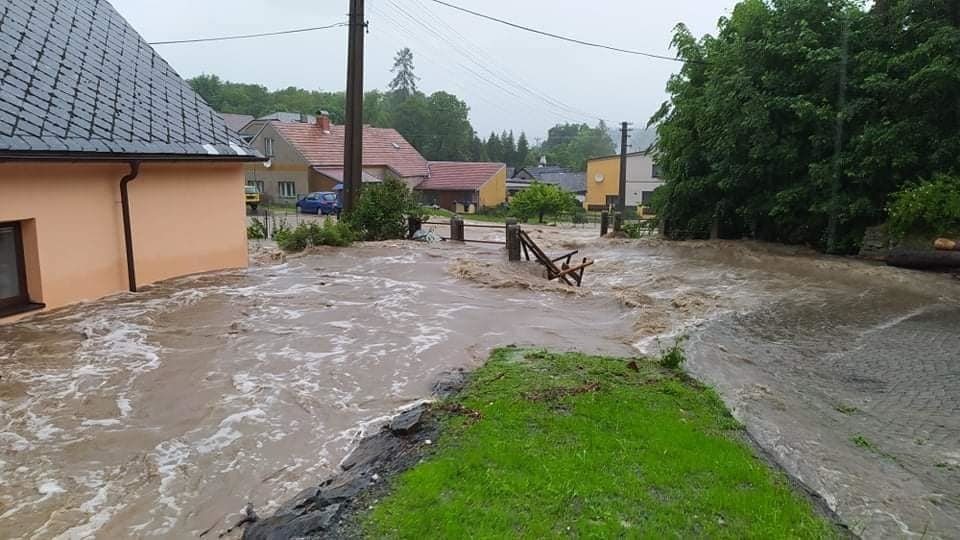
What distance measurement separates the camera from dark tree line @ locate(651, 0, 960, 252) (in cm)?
1573

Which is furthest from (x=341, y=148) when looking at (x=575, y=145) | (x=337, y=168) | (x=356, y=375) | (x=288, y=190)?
(x=575, y=145)

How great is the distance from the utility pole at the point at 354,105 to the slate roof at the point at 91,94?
287 inches

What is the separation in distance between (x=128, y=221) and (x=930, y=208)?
16.4m

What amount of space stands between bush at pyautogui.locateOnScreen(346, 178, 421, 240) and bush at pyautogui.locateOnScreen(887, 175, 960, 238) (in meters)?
13.1

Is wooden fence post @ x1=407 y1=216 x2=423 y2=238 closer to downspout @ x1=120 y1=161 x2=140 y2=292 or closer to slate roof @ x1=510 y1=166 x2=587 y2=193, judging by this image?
downspout @ x1=120 y1=161 x2=140 y2=292

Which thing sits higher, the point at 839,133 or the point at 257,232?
the point at 839,133

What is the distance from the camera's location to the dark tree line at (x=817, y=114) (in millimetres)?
15734

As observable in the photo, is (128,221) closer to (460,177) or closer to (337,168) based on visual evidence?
(337,168)

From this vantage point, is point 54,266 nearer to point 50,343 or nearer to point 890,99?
point 50,343

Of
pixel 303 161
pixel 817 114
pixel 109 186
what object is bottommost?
pixel 109 186

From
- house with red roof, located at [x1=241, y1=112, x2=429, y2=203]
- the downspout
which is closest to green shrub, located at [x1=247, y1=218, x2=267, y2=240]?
the downspout

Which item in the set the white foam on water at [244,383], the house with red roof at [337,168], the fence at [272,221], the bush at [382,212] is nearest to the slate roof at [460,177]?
the house with red roof at [337,168]

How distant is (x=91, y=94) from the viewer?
9844 mm

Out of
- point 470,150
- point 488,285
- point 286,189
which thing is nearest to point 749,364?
point 488,285
